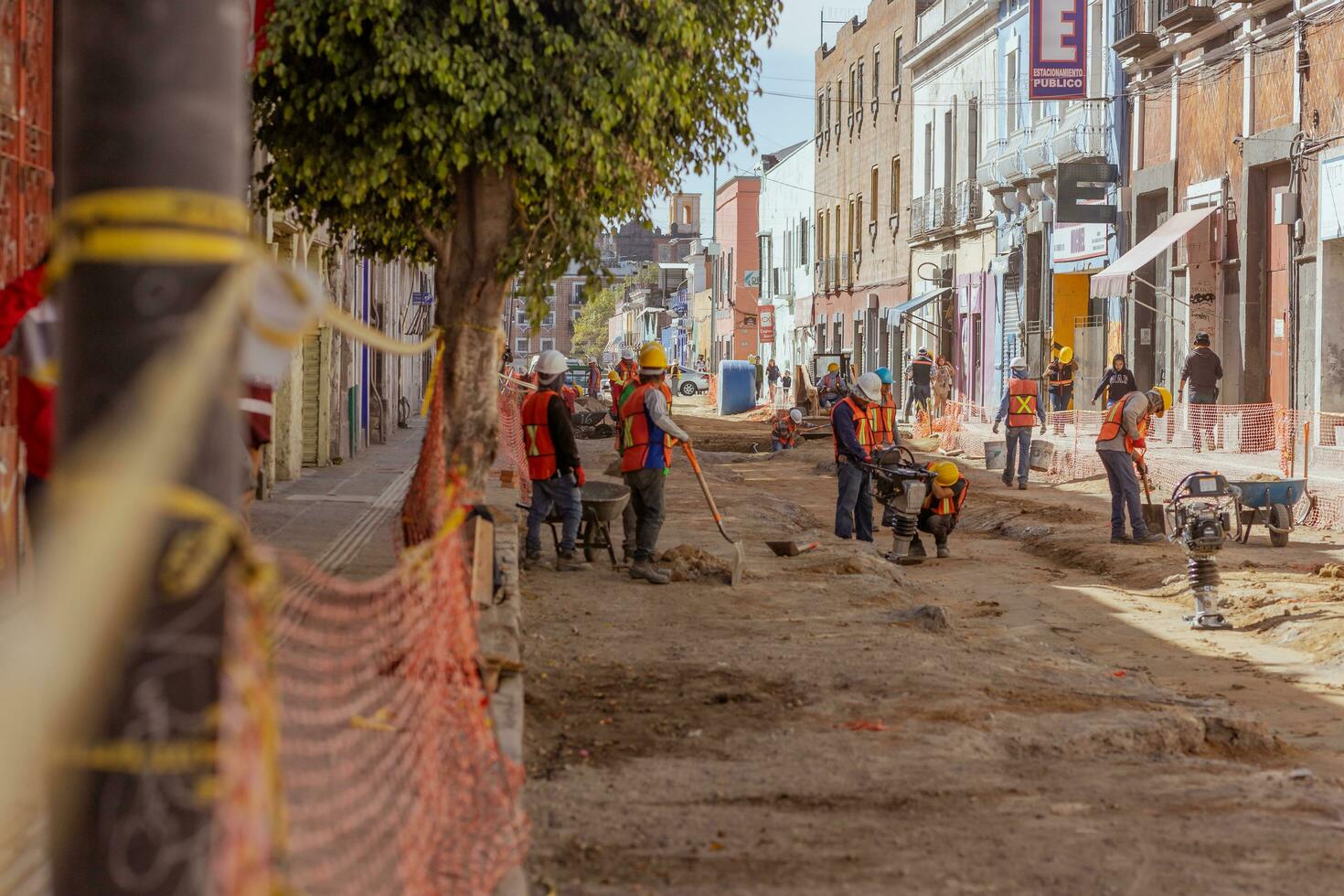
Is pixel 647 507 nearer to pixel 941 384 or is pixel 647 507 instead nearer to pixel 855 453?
pixel 855 453

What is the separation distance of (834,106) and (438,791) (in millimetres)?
55260

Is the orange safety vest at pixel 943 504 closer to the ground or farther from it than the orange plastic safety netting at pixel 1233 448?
closer to the ground

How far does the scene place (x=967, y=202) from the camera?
131ft

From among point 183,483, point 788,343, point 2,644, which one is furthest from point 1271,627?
point 788,343

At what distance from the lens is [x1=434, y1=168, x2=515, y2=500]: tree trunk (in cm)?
1105

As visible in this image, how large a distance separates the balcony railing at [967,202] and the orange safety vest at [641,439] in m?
27.4

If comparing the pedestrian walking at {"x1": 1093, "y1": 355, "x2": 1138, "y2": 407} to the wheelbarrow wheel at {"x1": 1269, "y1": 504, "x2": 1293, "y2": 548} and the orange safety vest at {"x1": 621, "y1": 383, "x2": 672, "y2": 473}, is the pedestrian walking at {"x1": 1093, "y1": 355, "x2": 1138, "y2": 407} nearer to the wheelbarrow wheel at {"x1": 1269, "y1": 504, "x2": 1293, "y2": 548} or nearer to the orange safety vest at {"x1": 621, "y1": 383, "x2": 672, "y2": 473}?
the wheelbarrow wheel at {"x1": 1269, "y1": 504, "x2": 1293, "y2": 548}

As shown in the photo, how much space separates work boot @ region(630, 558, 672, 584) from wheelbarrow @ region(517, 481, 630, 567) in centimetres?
48

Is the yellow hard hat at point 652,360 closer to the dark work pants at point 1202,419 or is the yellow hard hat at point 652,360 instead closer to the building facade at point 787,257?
A: the dark work pants at point 1202,419

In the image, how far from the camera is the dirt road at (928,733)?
5629 millimetres

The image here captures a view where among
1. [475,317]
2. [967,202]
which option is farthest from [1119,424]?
[967,202]

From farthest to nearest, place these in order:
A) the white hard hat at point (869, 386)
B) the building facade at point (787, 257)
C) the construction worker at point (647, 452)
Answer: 1. the building facade at point (787, 257)
2. the white hard hat at point (869, 386)
3. the construction worker at point (647, 452)

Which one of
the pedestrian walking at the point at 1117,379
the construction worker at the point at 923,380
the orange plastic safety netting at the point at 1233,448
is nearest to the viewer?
the orange plastic safety netting at the point at 1233,448

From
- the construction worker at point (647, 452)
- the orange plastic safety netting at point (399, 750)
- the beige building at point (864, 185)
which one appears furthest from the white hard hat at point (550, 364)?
the beige building at point (864, 185)
